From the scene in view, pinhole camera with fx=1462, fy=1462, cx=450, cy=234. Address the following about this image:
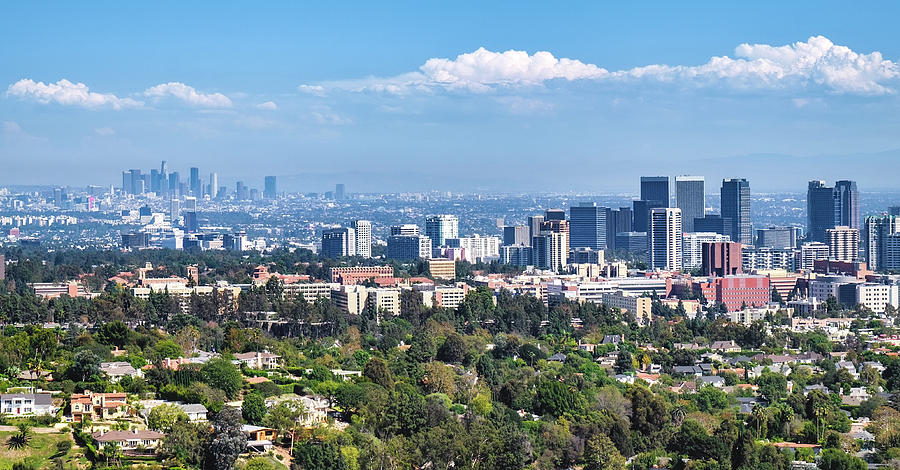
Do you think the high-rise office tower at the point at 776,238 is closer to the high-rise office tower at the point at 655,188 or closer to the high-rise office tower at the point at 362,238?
the high-rise office tower at the point at 655,188

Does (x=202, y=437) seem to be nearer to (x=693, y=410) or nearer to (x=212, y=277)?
(x=693, y=410)

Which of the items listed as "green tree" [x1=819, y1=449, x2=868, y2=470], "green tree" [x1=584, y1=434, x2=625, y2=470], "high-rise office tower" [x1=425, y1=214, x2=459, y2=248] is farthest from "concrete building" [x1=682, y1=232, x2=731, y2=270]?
"green tree" [x1=584, y1=434, x2=625, y2=470]

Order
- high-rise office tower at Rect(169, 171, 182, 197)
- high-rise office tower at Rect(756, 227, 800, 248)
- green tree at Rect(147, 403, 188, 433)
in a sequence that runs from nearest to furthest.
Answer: green tree at Rect(147, 403, 188, 433) < high-rise office tower at Rect(756, 227, 800, 248) < high-rise office tower at Rect(169, 171, 182, 197)

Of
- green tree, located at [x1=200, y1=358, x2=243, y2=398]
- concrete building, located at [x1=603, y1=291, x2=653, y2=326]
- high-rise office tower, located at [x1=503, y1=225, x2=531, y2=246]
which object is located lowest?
concrete building, located at [x1=603, y1=291, x2=653, y2=326]

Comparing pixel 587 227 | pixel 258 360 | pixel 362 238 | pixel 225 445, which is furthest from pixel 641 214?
pixel 225 445

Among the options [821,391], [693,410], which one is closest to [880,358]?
[821,391]

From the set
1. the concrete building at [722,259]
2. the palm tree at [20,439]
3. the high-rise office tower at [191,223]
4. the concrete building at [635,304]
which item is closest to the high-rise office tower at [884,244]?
the concrete building at [722,259]

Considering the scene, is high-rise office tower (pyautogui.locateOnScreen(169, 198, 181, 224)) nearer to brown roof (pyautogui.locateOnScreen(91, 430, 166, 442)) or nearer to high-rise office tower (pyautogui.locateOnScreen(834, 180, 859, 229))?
high-rise office tower (pyautogui.locateOnScreen(834, 180, 859, 229))
